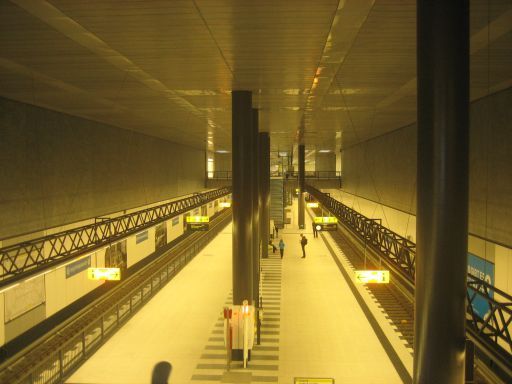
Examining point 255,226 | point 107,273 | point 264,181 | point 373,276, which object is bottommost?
point 107,273

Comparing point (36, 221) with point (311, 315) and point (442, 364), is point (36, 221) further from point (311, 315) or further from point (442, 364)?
point (442, 364)

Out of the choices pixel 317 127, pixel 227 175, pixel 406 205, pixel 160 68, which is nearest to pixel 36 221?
pixel 160 68

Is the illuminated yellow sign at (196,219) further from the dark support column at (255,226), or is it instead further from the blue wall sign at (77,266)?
the blue wall sign at (77,266)

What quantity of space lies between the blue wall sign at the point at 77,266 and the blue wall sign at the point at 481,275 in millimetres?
11947

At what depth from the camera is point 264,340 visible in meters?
9.88

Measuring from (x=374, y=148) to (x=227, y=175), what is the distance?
19594mm

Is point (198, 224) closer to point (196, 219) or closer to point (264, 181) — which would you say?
point (196, 219)

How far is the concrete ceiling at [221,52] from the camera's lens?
17.6ft

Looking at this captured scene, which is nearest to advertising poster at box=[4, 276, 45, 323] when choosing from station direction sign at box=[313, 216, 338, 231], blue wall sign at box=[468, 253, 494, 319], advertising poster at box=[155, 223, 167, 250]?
station direction sign at box=[313, 216, 338, 231]

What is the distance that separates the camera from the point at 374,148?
970 inches

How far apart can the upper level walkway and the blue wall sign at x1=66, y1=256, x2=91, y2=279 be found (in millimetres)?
2935

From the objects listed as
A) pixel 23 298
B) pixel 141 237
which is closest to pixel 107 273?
pixel 23 298

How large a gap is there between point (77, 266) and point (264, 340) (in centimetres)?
758

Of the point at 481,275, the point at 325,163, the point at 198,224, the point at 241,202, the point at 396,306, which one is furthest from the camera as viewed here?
the point at 325,163
